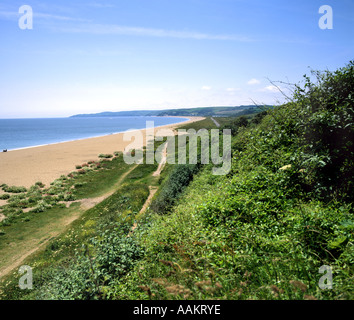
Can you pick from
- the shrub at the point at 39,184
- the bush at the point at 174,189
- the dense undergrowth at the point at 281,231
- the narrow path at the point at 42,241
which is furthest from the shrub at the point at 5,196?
the dense undergrowth at the point at 281,231

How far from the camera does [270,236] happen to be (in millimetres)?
4238

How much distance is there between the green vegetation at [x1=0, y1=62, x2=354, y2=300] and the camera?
3215mm

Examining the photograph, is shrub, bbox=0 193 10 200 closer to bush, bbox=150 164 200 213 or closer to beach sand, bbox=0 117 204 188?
beach sand, bbox=0 117 204 188

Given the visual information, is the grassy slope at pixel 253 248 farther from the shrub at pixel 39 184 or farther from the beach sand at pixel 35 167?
the beach sand at pixel 35 167

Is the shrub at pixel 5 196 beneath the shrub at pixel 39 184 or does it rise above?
beneath

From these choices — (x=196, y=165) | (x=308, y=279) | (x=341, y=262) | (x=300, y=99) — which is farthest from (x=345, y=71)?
(x=196, y=165)

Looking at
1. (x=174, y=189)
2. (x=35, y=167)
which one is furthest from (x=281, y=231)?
(x=35, y=167)

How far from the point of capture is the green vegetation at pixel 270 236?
321 centimetres

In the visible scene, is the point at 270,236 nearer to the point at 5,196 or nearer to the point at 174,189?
the point at 174,189

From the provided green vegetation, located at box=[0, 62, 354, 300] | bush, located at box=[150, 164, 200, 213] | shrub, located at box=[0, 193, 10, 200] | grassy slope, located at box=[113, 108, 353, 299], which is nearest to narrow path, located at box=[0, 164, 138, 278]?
green vegetation, located at box=[0, 62, 354, 300]

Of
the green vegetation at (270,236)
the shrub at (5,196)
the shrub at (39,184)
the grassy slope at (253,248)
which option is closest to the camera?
the grassy slope at (253,248)
